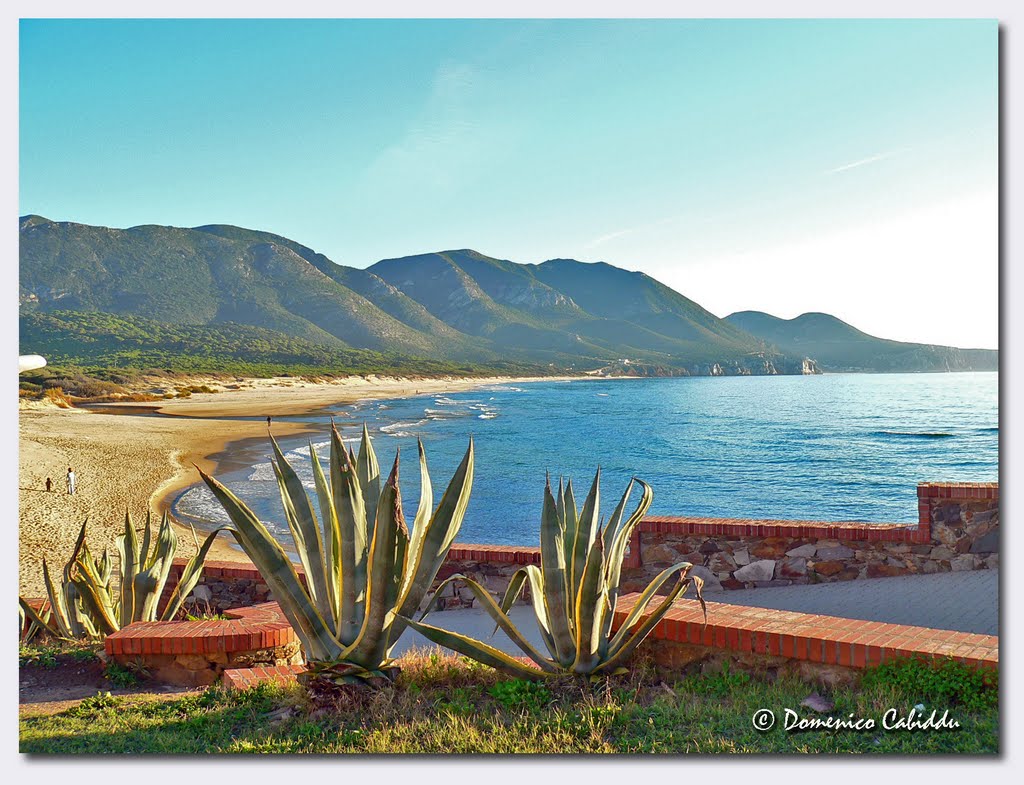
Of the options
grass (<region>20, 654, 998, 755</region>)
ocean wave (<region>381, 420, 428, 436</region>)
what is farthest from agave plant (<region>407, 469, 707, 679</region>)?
ocean wave (<region>381, 420, 428, 436</region>)

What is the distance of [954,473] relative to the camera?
68.4 ft

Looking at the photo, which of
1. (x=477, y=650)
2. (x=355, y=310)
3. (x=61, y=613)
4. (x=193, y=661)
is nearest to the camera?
(x=477, y=650)

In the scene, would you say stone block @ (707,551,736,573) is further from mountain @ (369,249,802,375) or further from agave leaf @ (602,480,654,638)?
mountain @ (369,249,802,375)

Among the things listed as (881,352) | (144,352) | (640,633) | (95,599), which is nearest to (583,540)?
(640,633)

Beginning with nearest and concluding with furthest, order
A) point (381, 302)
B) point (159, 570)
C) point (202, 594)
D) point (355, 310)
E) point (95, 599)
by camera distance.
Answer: point (95, 599) < point (159, 570) < point (202, 594) < point (355, 310) < point (381, 302)

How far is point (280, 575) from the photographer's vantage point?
282cm

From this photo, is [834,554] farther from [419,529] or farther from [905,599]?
[419,529]

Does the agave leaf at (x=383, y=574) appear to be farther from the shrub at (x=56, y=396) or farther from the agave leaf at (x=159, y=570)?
the shrub at (x=56, y=396)

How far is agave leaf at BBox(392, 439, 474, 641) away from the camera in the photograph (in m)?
2.81

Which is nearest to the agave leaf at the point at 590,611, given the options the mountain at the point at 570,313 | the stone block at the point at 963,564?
the stone block at the point at 963,564

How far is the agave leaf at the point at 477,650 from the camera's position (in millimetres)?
2780

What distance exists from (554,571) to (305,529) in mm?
986

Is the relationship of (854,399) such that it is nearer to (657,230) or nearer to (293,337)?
(293,337)

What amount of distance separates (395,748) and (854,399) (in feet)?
201
